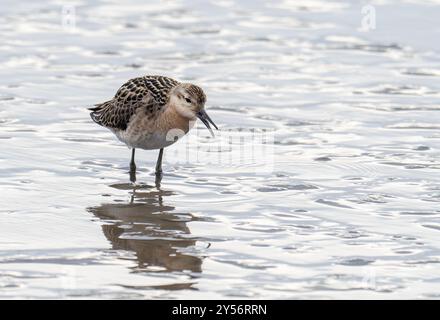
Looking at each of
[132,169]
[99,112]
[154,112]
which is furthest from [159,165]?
[99,112]

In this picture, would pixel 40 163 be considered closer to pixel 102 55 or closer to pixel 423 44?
pixel 102 55

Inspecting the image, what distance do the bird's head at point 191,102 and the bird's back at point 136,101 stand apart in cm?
22

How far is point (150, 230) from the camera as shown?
37.1 feet

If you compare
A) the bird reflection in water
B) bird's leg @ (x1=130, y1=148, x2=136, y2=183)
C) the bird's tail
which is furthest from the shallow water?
the bird's tail

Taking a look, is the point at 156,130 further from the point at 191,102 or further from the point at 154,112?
the point at 191,102

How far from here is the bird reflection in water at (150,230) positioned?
1032 centimetres

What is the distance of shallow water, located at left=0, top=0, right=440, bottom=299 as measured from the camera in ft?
32.9

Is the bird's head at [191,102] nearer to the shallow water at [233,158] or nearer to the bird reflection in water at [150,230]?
the shallow water at [233,158]

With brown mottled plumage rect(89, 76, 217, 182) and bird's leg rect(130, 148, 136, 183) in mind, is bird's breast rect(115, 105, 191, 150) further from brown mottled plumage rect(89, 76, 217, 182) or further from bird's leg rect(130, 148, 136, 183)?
bird's leg rect(130, 148, 136, 183)

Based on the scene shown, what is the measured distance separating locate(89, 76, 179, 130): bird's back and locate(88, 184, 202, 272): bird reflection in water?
3.43 ft

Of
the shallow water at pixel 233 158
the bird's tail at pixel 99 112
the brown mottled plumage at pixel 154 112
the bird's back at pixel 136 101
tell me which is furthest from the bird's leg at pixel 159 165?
the bird's tail at pixel 99 112

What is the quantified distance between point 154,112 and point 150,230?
2496 millimetres

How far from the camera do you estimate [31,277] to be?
971 cm
